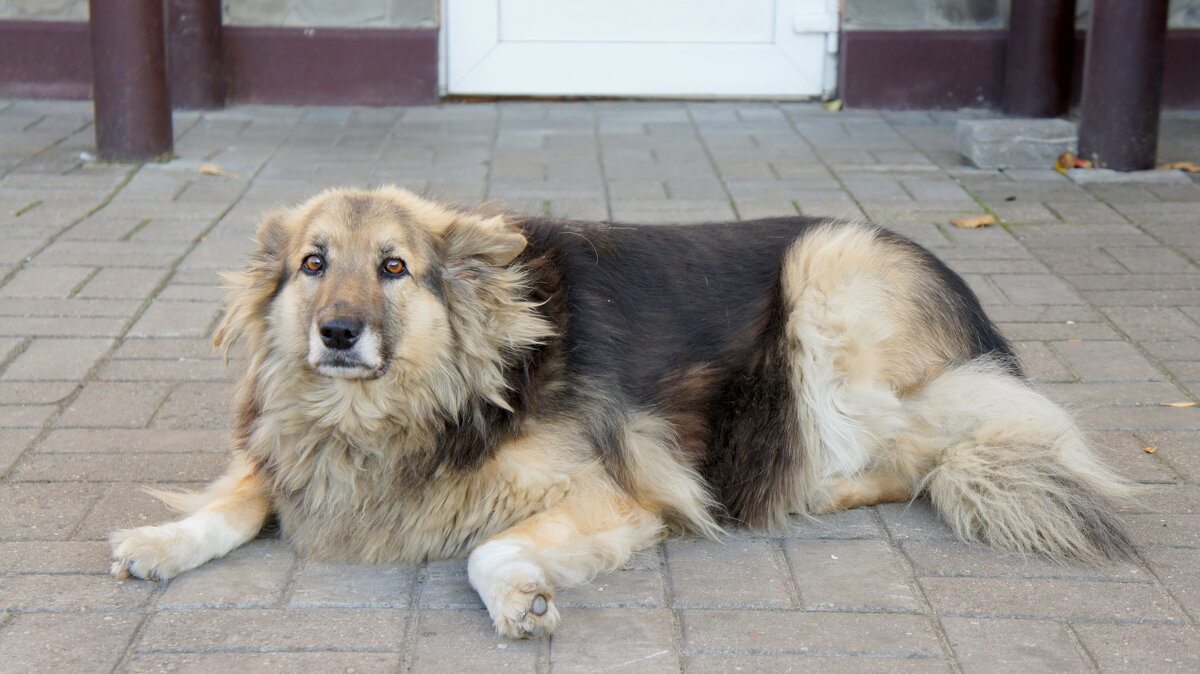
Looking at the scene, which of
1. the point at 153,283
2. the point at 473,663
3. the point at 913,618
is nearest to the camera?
the point at 473,663

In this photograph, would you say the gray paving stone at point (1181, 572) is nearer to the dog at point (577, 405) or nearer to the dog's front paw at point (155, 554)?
the dog at point (577, 405)

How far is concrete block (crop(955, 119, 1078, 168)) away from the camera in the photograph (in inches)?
273

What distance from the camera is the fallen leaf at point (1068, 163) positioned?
6.86 m

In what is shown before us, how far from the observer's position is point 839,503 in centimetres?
341

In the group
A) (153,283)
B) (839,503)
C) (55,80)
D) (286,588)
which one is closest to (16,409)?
(153,283)

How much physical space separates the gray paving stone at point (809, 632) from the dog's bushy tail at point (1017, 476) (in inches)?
19.3

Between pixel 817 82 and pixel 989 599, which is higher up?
pixel 817 82

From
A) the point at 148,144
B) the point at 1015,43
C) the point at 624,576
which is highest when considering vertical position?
the point at 1015,43

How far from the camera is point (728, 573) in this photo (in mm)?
3064

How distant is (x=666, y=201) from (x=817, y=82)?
267 cm

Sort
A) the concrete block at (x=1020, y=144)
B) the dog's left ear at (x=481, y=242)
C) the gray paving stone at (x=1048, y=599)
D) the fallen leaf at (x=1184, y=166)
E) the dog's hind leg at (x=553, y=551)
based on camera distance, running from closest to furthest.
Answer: the dog's hind leg at (x=553, y=551)
the gray paving stone at (x=1048, y=599)
the dog's left ear at (x=481, y=242)
the fallen leaf at (x=1184, y=166)
the concrete block at (x=1020, y=144)

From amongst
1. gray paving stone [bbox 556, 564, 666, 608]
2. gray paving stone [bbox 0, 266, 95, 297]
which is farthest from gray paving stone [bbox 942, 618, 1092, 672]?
gray paving stone [bbox 0, 266, 95, 297]

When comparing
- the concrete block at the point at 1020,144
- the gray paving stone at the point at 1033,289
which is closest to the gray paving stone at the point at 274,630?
the gray paving stone at the point at 1033,289

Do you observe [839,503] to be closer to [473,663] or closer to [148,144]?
[473,663]
